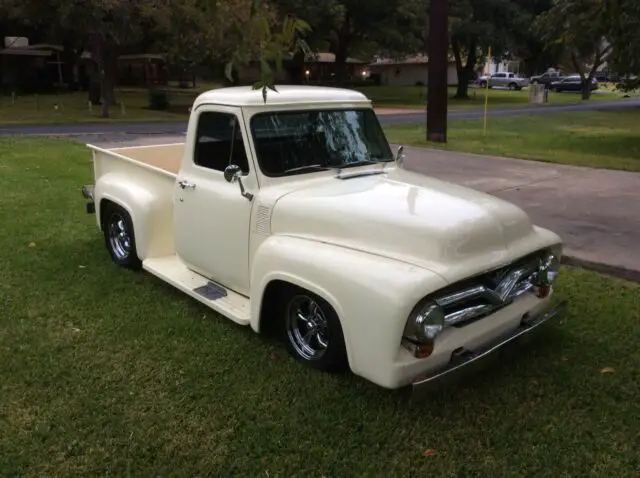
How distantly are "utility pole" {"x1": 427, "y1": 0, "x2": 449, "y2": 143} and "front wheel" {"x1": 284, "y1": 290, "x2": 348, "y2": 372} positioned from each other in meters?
13.0

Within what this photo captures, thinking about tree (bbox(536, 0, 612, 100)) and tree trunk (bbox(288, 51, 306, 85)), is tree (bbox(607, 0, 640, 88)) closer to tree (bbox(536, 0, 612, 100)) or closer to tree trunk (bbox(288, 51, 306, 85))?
tree (bbox(536, 0, 612, 100))

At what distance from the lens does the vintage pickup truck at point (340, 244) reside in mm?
3408

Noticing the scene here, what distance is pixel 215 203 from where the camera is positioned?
4.64 meters

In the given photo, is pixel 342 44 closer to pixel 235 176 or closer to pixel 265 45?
pixel 235 176

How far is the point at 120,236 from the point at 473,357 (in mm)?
3908

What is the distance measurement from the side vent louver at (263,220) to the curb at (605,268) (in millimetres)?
3601

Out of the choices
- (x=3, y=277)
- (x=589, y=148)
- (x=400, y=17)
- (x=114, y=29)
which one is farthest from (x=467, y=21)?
(x=3, y=277)

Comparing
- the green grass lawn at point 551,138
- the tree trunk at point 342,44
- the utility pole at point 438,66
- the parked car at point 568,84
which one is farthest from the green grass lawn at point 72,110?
the parked car at point 568,84

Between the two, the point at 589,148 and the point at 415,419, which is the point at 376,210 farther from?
the point at 589,148

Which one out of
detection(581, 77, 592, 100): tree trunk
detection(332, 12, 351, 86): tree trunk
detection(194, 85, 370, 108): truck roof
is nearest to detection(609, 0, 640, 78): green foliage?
detection(194, 85, 370, 108): truck roof

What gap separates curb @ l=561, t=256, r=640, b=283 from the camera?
5.92 m

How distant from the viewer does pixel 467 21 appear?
1735 inches

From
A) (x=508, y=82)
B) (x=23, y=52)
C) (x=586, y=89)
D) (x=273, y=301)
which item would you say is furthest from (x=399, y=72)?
(x=273, y=301)

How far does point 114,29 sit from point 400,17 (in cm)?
1957
